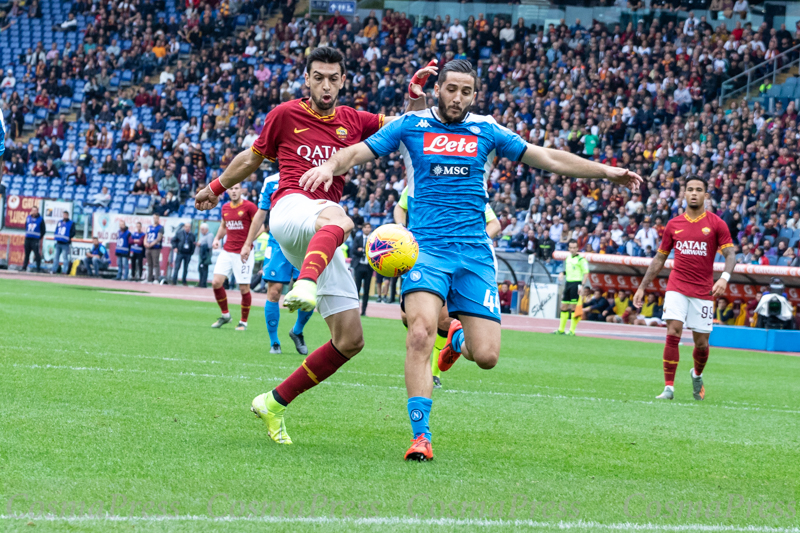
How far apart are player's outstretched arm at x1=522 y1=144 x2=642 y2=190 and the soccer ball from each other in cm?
90

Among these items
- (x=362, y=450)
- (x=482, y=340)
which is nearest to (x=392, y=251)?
(x=482, y=340)

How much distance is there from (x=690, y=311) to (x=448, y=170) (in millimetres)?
5074

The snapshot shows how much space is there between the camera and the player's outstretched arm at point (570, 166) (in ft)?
17.9

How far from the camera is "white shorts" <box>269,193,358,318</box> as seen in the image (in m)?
5.39

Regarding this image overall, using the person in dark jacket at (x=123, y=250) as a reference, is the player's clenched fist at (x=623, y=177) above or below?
above

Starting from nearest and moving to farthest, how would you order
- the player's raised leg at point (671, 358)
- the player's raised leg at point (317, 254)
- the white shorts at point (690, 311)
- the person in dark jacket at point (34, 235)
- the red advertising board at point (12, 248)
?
the player's raised leg at point (317, 254) → the player's raised leg at point (671, 358) → the white shorts at point (690, 311) → the person in dark jacket at point (34, 235) → the red advertising board at point (12, 248)

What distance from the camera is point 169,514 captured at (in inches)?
137

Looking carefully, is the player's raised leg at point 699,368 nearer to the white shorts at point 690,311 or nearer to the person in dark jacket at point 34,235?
the white shorts at point 690,311

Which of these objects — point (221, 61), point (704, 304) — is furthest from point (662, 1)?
point (704, 304)

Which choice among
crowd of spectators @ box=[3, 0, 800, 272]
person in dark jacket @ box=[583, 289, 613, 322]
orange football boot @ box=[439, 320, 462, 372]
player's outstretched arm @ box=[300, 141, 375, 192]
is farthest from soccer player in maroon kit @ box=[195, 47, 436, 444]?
person in dark jacket @ box=[583, 289, 613, 322]

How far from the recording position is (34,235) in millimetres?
29984

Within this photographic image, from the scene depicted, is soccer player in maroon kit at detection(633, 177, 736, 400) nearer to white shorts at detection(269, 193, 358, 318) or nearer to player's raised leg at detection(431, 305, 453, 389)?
player's raised leg at detection(431, 305, 453, 389)

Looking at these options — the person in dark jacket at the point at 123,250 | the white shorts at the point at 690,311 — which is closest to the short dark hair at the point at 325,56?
the white shorts at the point at 690,311

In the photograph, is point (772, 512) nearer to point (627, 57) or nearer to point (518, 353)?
point (518, 353)
